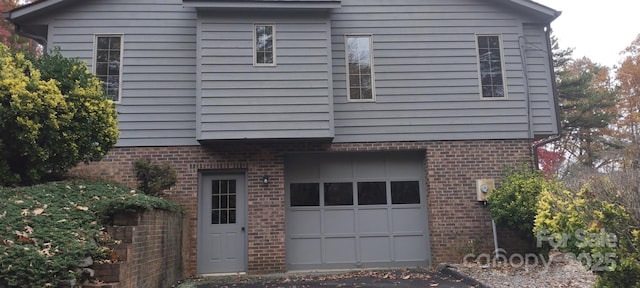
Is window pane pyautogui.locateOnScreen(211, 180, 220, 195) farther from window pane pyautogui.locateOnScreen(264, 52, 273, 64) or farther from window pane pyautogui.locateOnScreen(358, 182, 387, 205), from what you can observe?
window pane pyautogui.locateOnScreen(358, 182, 387, 205)

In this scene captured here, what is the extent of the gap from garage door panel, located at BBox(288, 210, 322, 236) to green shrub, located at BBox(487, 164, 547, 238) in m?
3.42

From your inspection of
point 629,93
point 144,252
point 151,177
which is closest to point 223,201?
point 151,177

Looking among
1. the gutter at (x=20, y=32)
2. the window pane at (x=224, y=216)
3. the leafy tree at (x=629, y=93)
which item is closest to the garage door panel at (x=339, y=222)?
the window pane at (x=224, y=216)

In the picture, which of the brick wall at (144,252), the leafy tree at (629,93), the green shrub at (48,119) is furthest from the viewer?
the leafy tree at (629,93)

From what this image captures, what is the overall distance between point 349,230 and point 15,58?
659 centimetres

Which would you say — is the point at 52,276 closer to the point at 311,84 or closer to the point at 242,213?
the point at 242,213

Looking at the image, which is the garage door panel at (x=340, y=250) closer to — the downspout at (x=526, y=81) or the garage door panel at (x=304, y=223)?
the garage door panel at (x=304, y=223)

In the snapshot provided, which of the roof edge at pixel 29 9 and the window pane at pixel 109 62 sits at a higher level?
the roof edge at pixel 29 9

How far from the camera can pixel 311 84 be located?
9.32m

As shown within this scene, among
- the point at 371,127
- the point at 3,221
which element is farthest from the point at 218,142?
the point at 3,221

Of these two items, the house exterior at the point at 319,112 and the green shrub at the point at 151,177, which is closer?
the green shrub at the point at 151,177

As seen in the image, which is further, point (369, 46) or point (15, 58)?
point (369, 46)

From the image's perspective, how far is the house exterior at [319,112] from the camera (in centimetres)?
930

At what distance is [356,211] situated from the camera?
9.96 metres
